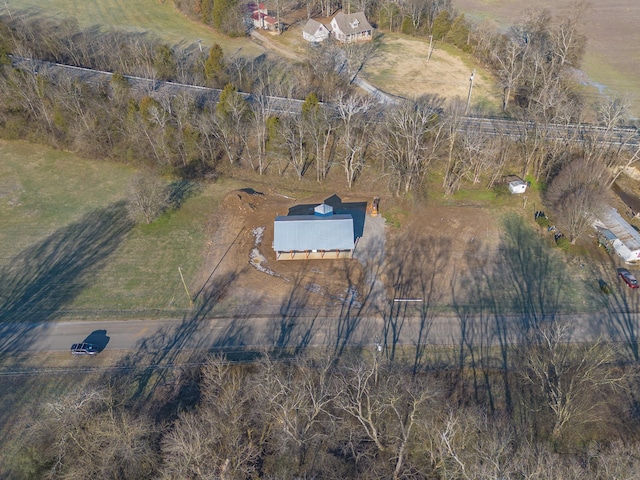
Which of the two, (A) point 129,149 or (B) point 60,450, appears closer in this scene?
(B) point 60,450

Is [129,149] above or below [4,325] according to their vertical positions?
above

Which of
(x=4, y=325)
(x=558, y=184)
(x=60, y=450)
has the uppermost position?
(x=558, y=184)

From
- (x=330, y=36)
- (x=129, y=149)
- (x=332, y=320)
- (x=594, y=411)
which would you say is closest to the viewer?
(x=594, y=411)

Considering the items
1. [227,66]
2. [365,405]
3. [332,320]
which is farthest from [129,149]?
[365,405]

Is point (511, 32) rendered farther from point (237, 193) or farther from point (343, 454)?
point (343, 454)

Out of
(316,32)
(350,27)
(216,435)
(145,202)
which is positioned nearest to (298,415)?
(216,435)

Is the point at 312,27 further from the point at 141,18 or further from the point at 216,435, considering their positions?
the point at 216,435

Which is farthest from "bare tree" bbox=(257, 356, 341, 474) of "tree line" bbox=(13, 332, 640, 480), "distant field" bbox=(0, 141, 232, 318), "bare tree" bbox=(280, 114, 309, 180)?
"bare tree" bbox=(280, 114, 309, 180)

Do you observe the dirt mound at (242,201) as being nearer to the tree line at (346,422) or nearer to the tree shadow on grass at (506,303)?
the tree line at (346,422)
